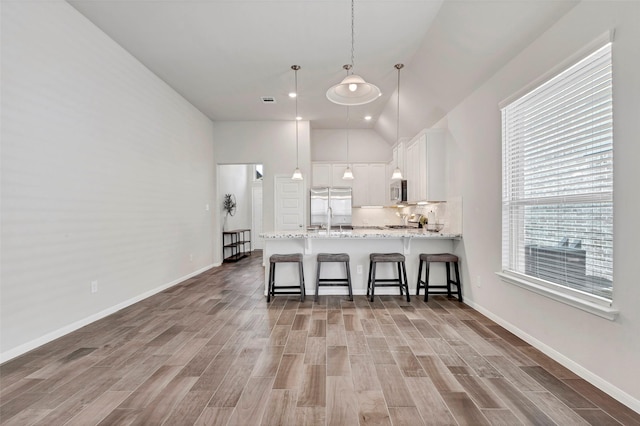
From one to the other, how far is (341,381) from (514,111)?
2.91 m

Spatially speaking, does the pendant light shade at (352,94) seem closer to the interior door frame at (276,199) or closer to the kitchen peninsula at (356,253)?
the kitchen peninsula at (356,253)

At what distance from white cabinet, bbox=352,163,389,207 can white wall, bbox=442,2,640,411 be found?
3.59m

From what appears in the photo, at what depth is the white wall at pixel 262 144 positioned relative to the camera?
22.2 feet

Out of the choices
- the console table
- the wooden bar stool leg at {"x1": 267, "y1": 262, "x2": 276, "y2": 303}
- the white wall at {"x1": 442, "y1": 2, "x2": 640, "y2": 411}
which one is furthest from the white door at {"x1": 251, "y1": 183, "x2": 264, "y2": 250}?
the white wall at {"x1": 442, "y1": 2, "x2": 640, "y2": 411}

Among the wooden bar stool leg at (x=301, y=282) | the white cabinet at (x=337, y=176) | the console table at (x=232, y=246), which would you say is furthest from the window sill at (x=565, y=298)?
the console table at (x=232, y=246)

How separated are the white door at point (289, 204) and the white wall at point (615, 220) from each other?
3808 millimetres

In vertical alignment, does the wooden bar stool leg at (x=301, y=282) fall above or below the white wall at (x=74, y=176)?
below

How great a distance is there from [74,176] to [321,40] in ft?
10.2

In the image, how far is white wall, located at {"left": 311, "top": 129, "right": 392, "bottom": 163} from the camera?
761 cm

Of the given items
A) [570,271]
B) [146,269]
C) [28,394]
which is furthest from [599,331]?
[146,269]

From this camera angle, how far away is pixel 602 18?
195 cm

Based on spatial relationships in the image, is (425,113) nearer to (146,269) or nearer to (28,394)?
(146,269)

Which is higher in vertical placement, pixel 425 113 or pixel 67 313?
pixel 425 113

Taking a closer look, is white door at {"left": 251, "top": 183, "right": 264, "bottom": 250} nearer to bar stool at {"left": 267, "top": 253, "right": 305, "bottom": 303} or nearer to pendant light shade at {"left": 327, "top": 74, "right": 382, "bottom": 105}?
bar stool at {"left": 267, "top": 253, "right": 305, "bottom": 303}
